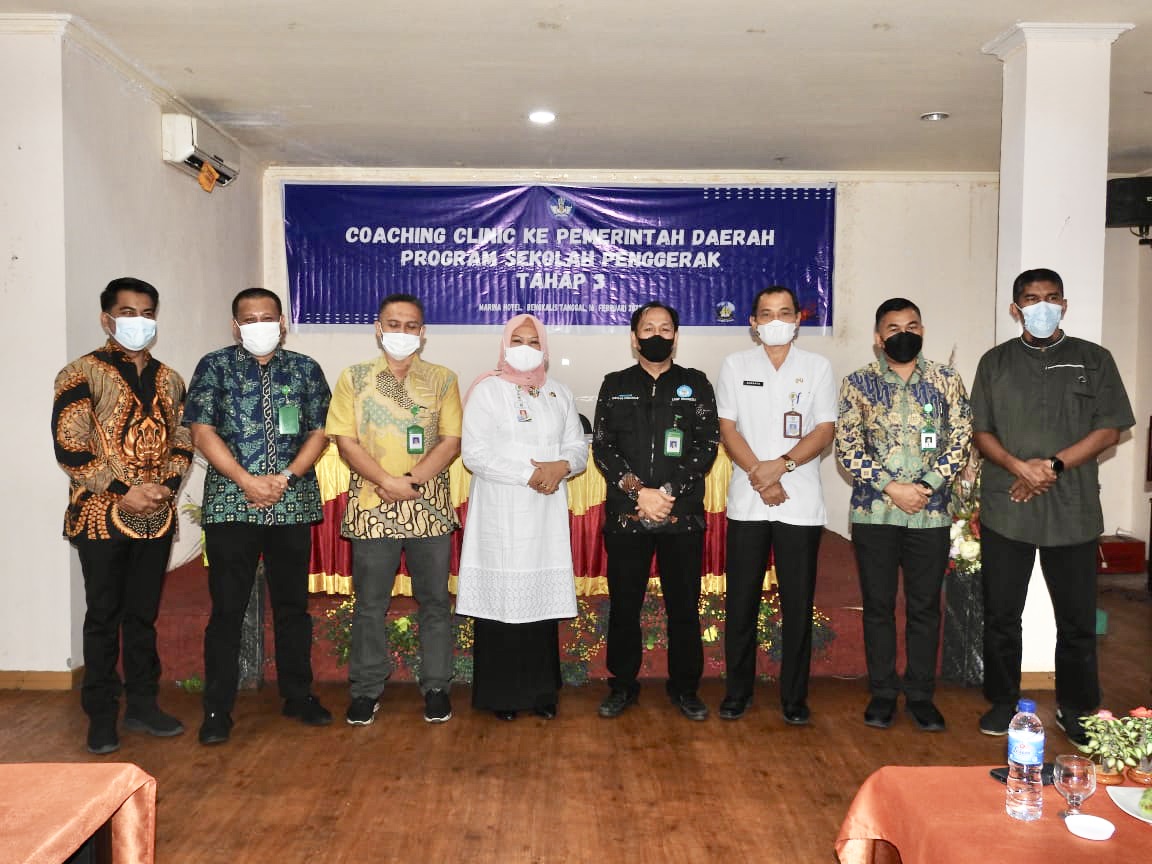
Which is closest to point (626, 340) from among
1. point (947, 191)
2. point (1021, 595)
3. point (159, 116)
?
point (947, 191)

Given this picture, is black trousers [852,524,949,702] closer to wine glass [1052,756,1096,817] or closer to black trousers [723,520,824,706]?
black trousers [723,520,824,706]

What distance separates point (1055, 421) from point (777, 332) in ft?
3.37

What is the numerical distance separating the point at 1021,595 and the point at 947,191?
431 cm

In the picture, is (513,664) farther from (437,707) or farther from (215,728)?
(215,728)

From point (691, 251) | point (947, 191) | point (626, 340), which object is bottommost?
point (626, 340)

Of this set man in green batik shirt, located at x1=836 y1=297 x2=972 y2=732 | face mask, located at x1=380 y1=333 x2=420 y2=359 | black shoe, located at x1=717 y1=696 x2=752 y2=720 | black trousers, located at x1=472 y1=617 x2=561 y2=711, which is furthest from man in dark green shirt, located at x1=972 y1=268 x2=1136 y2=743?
face mask, located at x1=380 y1=333 x2=420 y2=359

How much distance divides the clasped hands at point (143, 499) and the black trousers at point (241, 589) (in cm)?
20

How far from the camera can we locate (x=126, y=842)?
6.57ft

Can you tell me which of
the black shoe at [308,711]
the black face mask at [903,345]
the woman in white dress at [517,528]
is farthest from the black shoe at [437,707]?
the black face mask at [903,345]

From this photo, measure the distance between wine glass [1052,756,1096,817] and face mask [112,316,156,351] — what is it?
10.0 feet

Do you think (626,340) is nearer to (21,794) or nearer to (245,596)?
(245,596)

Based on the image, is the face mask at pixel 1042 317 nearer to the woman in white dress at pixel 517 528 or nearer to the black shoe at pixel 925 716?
the black shoe at pixel 925 716

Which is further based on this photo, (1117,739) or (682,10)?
(682,10)

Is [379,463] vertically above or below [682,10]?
below
